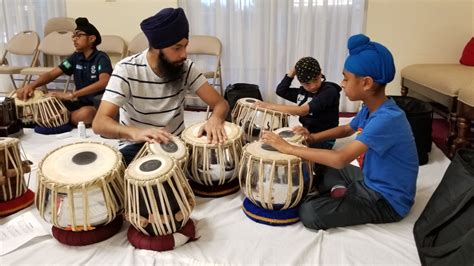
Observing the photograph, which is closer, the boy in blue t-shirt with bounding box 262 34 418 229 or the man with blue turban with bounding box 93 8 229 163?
the boy in blue t-shirt with bounding box 262 34 418 229

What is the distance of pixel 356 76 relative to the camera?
A: 5.44ft

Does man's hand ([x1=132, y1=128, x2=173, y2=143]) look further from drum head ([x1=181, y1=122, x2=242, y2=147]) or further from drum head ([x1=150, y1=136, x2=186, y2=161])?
drum head ([x1=181, y1=122, x2=242, y2=147])

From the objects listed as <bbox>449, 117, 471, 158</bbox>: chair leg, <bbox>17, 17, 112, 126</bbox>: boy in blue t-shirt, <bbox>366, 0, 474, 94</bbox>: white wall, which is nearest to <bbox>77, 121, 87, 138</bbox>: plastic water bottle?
<bbox>17, 17, 112, 126</bbox>: boy in blue t-shirt

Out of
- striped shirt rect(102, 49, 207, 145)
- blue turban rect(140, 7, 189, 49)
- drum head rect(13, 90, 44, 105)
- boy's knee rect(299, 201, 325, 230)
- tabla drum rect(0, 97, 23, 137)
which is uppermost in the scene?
blue turban rect(140, 7, 189, 49)

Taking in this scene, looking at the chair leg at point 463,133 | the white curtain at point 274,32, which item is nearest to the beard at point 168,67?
the chair leg at point 463,133

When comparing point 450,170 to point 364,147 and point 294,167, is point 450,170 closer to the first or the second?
point 364,147

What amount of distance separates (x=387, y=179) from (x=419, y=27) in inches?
107

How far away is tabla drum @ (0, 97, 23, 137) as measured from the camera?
2.94 metres

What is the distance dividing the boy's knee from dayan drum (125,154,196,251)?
0.50 meters

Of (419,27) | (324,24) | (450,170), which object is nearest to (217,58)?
(324,24)

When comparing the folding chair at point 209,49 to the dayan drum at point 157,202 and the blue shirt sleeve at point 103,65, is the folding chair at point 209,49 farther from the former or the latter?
the dayan drum at point 157,202

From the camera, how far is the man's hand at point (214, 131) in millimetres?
1918

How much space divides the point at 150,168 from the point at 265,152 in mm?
514

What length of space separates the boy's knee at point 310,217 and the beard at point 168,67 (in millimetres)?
926
